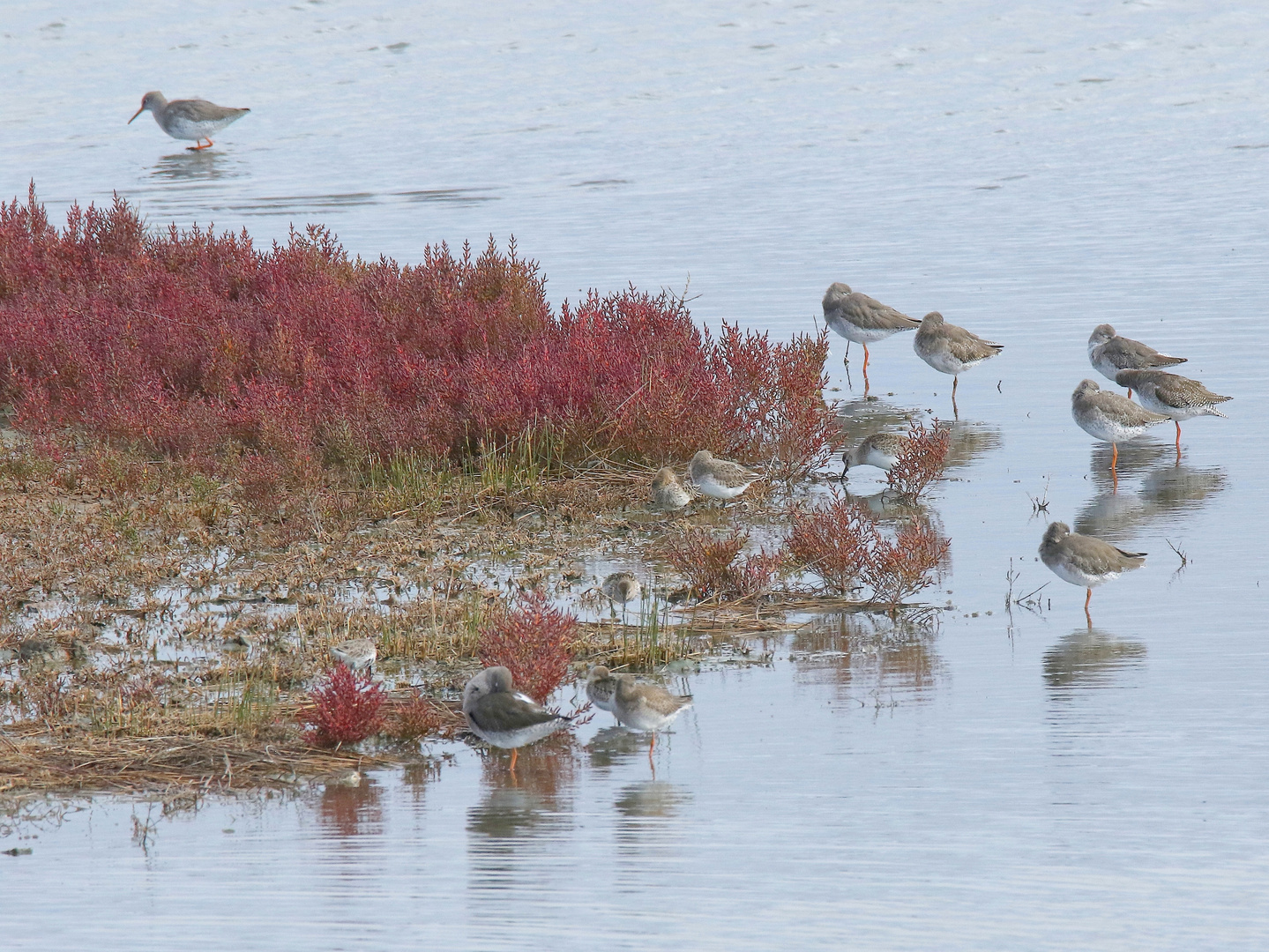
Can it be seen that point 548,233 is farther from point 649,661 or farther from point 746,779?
point 746,779

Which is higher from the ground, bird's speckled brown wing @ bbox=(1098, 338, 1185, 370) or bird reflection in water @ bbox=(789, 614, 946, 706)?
bird's speckled brown wing @ bbox=(1098, 338, 1185, 370)

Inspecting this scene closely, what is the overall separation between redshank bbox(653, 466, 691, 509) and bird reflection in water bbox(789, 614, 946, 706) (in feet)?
8.14

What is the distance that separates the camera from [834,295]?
1652cm

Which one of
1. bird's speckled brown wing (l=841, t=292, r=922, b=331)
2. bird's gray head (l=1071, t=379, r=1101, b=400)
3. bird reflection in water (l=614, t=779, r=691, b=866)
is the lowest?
bird reflection in water (l=614, t=779, r=691, b=866)

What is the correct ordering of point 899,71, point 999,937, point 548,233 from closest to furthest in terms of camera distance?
point 999,937
point 548,233
point 899,71

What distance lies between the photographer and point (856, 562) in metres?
9.32

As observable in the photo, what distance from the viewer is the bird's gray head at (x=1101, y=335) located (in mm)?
15195

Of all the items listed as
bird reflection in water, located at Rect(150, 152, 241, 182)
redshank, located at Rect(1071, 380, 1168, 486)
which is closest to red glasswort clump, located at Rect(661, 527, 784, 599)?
redshank, located at Rect(1071, 380, 1168, 486)

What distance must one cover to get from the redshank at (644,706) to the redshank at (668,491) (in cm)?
409

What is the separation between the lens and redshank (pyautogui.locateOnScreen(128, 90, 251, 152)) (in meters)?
34.6

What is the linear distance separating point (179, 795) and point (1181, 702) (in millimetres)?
4559

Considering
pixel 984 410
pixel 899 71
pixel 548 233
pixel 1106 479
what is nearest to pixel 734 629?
pixel 1106 479

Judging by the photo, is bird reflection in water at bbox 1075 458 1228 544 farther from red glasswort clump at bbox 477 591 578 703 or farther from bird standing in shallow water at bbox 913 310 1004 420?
red glasswort clump at bbox 477 591 578 703

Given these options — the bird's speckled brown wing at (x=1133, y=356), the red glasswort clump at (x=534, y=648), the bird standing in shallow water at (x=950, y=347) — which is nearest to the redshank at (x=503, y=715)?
the red glasswort clump at (x=534, y=648)
